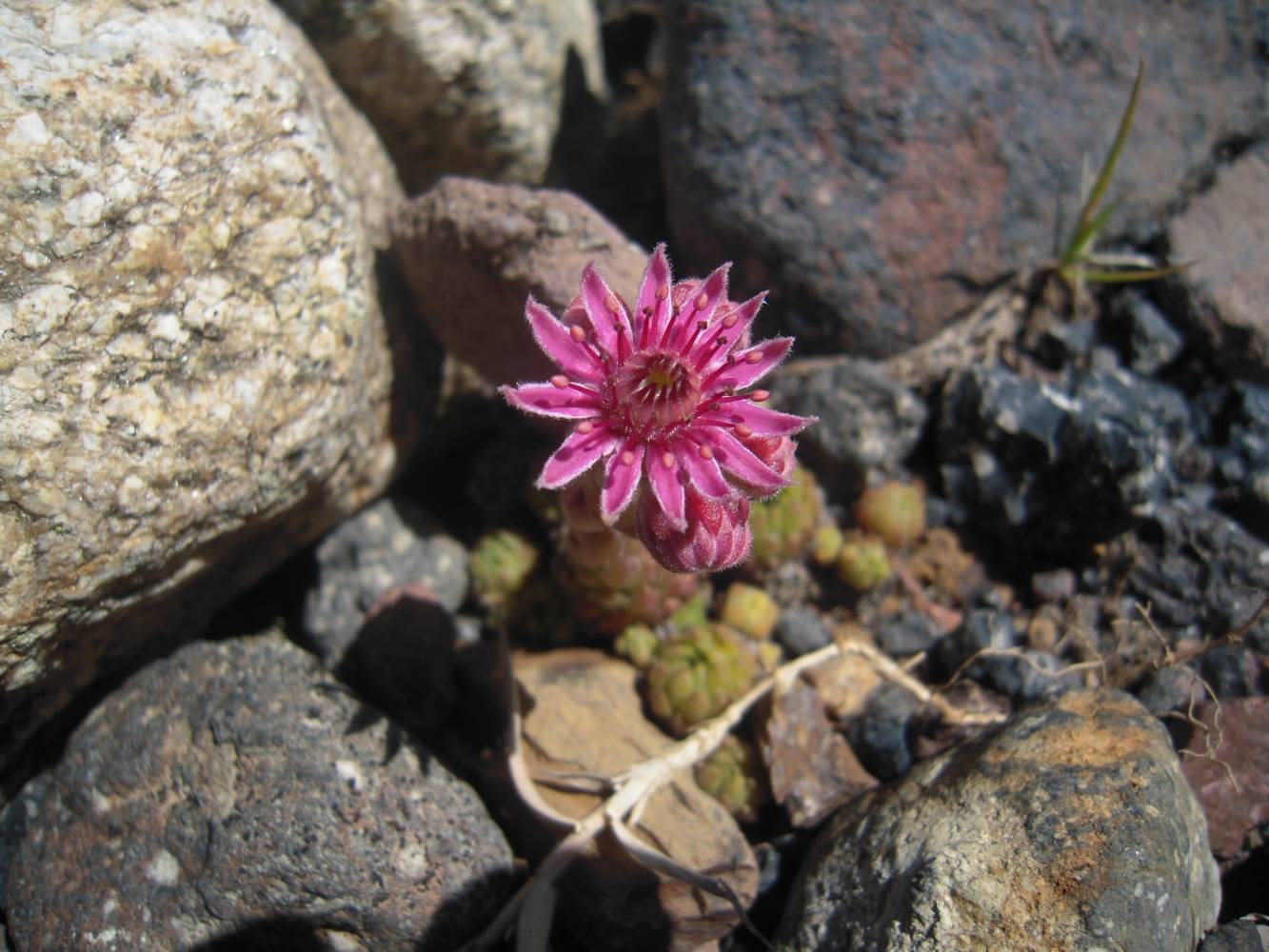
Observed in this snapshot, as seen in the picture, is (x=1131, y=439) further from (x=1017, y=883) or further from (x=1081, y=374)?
(x=1017, y=883)

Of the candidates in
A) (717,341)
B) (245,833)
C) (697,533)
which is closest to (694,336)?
(717,341)

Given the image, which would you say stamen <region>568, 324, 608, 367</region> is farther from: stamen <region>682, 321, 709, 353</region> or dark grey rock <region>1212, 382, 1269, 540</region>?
dark grey rock <region>1212, 382, 1269, 540</region>

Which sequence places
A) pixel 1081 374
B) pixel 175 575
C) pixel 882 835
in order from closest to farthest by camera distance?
pixel 882 835 < pixel 175 575 < pixel 1081 374

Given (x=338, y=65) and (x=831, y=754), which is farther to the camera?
(x=338, y=65)

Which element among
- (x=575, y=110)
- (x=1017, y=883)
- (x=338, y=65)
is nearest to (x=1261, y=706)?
(x=1017, y=883)

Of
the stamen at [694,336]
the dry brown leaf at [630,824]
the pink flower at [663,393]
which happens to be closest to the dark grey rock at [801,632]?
the dry brown leaf at [630,824]

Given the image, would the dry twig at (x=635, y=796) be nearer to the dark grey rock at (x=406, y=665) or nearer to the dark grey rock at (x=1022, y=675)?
the dark grey rock at (x=1022, y=675)

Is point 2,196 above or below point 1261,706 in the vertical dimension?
above
